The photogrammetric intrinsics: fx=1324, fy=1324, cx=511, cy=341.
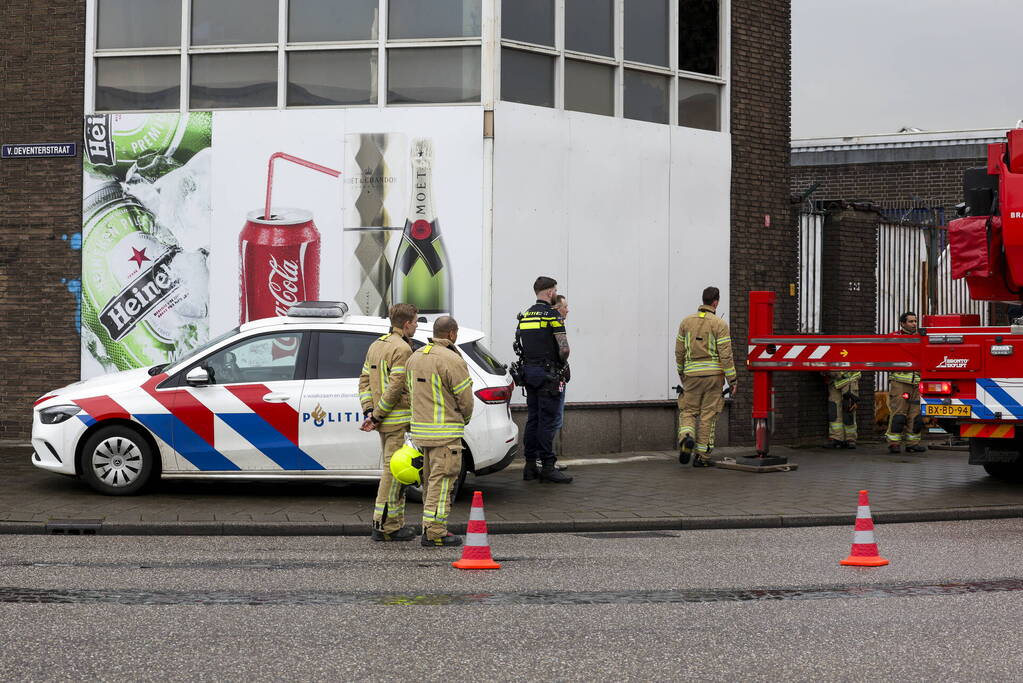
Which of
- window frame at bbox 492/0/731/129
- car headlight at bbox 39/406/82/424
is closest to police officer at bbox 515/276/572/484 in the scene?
window frame at bbox 492/0/731/129

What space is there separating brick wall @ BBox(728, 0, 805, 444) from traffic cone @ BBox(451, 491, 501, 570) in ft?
29.6

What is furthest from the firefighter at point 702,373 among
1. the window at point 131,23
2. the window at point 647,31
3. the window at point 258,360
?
the window at point 131,23

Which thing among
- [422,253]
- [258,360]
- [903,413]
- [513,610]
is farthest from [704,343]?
[513,610]

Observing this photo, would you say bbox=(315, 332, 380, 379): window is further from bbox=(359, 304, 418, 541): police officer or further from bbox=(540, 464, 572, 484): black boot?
bbox=(540, 464, 572, 484): black boot

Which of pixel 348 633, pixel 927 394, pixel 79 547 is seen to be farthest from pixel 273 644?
pixel 927 394

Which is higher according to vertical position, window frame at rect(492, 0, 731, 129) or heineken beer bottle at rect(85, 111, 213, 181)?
window frame at rect(492, 0, 731, 129)

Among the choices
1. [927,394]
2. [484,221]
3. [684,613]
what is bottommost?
[684,613]

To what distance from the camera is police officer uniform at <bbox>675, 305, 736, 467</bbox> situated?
14.4 m

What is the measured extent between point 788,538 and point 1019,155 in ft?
16.3

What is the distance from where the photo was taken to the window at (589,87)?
16.0 m

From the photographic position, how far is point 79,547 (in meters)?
9.20

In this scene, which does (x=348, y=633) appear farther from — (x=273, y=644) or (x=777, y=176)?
(x=777, y=176)

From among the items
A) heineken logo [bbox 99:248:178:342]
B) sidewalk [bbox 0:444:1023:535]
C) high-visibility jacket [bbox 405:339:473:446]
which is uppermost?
heineken logo [bbox 99:248:178:342]

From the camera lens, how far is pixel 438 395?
30.7 ft
